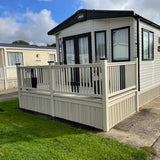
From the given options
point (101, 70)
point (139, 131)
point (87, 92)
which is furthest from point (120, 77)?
point (139, 131)

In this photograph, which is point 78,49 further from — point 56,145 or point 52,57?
point 52,57

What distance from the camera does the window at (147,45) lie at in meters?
5.21

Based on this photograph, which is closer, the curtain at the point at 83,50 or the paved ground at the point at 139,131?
the paved ground at the point at 139,131

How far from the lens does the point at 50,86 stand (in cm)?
425

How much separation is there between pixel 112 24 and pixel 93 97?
2.89 metres

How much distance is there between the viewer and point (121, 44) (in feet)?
16.6

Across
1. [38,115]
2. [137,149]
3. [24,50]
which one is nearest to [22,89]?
[38,115]

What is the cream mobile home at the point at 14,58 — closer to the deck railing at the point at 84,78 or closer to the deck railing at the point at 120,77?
the deck railing at the point at 84,78

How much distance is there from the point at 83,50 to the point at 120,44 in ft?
5.07

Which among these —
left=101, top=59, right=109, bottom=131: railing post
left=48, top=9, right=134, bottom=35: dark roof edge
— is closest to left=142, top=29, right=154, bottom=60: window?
left=48, top=9, right=134, bottom=35: dark roof edge

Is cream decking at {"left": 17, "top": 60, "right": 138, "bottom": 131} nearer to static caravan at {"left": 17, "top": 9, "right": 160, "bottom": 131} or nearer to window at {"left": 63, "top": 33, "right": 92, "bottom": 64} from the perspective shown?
static caravan at {"left": 17, "top": 9, "right": 160, "bottom": 131}

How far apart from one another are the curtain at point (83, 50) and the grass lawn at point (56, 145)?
10.0 feet

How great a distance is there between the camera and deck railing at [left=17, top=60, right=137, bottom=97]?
3.32 m

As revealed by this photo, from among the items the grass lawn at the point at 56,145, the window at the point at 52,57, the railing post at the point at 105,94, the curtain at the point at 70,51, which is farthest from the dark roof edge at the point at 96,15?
the window at the point at 52,57
